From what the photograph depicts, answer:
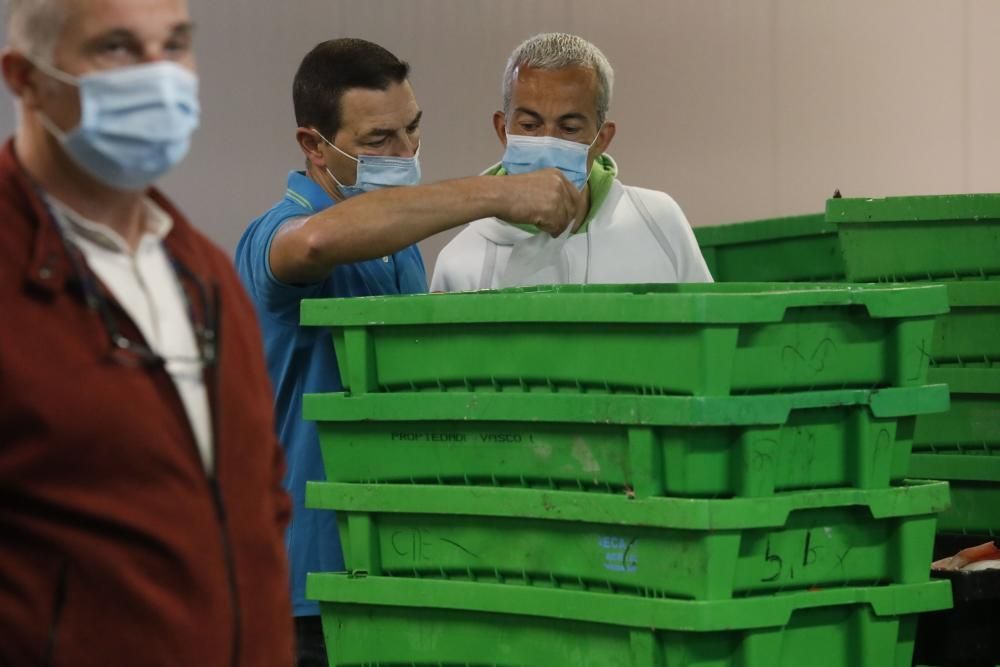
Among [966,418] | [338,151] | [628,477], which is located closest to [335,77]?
[338,151]

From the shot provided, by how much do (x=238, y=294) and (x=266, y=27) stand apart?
366 cm

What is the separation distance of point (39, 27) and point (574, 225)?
6.45 feet

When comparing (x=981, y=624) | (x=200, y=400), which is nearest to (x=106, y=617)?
(x=200, y=400)

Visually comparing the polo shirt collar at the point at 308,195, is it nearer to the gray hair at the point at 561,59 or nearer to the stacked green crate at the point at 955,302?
the gray hair at the point at 561,59

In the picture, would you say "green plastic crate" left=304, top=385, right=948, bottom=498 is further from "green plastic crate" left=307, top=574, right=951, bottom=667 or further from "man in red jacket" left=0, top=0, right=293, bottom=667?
"man in red jacket" left=0, top=0, right=293, bottom=667

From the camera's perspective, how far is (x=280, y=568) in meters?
1.74

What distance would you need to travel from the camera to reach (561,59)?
347 cm

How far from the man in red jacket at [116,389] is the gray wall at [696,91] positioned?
3460mm

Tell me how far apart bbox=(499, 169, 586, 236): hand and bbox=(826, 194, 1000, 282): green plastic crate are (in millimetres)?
846

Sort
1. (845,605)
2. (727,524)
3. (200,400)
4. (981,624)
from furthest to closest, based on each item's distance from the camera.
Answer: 1. (981,624)
2. (845,605)
3. (727,524)
4. (200,400)

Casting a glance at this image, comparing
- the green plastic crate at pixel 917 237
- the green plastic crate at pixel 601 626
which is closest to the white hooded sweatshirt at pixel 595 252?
the green plastic crate at pixel 917 237

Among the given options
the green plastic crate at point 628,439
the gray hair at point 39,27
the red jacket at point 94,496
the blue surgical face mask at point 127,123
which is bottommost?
the green plastic crate at point 628,439

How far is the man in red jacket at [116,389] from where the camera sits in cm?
151

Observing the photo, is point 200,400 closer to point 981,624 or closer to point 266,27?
point 981,624
